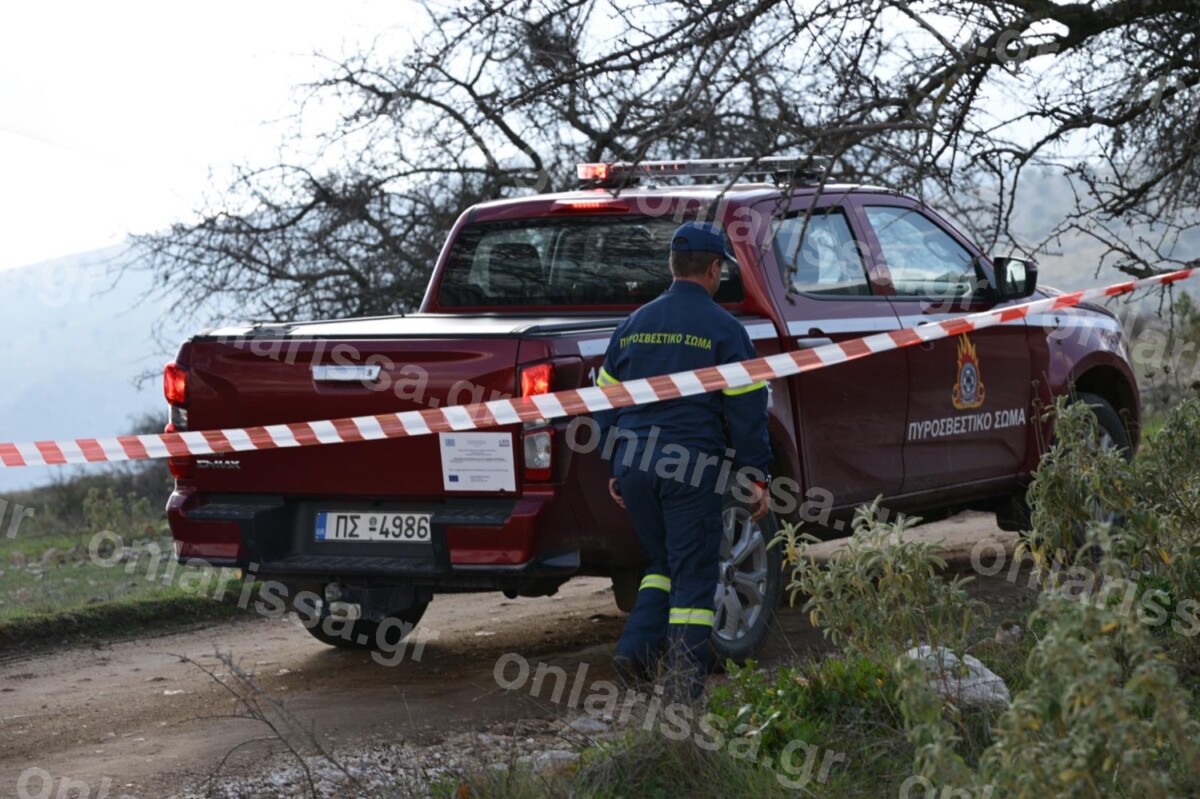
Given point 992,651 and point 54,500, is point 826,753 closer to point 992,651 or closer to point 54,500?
point 992,651

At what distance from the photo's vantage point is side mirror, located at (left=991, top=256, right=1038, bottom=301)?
7.44 metres

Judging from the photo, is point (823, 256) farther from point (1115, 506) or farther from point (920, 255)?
point (1115, 506)

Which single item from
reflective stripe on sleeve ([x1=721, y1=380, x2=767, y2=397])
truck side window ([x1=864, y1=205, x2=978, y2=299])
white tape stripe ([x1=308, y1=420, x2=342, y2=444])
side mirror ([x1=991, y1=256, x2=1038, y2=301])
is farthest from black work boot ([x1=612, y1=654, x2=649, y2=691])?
side mirror ([x1=991, y1=256, x2=1038, y2=301])

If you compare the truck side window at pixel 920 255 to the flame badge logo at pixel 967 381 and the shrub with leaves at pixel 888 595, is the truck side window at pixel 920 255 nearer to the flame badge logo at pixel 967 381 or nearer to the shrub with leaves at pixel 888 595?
the flame badge logo at pixel 967 381

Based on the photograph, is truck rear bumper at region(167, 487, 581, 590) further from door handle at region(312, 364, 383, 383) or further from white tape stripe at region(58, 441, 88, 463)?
white tape stripe at region(58, 441, 88, 463)

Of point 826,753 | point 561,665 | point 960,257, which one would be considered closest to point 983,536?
point 960,257

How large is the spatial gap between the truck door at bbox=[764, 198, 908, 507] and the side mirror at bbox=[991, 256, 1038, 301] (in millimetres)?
682

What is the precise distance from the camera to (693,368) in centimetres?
541

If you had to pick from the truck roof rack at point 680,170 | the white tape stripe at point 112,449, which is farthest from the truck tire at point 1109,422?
the white tape stripe at point 112,449

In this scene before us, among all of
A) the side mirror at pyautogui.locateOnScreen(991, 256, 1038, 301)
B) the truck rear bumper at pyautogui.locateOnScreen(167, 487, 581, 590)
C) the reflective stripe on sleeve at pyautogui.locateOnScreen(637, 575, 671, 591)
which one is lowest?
the reflective stripe on sleeve at pyautogui.locateOnScreen(637, 575, 671, 591)

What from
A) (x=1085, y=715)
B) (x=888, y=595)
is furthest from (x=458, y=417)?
(x=1085, y=715)

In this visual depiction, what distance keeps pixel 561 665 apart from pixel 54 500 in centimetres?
1529

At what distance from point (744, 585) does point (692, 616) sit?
775mm

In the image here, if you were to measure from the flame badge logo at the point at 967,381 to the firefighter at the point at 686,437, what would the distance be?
2.12m
